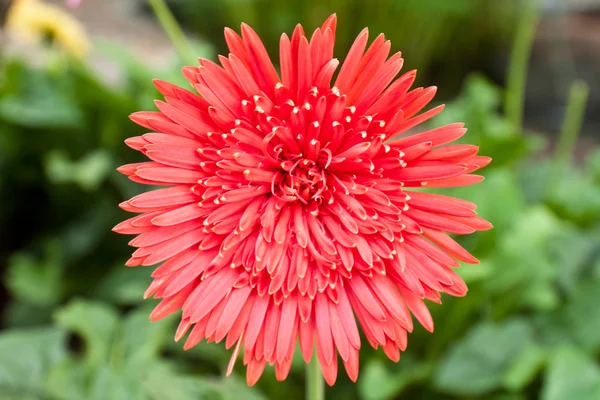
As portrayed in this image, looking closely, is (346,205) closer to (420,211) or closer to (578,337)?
(420,211)

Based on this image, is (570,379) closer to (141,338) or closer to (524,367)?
(524,367)

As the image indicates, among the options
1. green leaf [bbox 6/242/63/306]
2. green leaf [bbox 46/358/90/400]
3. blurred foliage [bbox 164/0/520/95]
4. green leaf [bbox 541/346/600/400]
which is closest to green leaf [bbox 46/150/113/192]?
green leaf [bbox 6/242/63/306]

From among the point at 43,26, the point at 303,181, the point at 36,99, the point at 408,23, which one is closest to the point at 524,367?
the point at 303,181

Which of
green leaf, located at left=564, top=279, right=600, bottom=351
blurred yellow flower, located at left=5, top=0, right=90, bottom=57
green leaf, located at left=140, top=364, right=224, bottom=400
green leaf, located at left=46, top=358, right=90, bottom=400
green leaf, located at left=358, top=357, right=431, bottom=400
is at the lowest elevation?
green leaf, located at left=358, top=357, right=431, bottom=400

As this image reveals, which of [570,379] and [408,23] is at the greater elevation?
[408,23]

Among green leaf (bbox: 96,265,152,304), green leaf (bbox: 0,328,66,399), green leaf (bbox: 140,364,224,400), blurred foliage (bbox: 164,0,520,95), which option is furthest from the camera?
blurred foliage (bbox: 164,0,520,95)

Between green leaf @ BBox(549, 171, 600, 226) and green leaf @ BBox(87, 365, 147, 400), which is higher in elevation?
green leaf @ BBox(549, 171, 600, 226)

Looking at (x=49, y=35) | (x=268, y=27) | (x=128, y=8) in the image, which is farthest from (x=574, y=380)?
(x=128, y=8)

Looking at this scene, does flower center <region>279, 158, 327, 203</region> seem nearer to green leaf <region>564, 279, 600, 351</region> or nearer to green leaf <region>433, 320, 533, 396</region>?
green leaf <region>433, 320, 533, 396</region>
